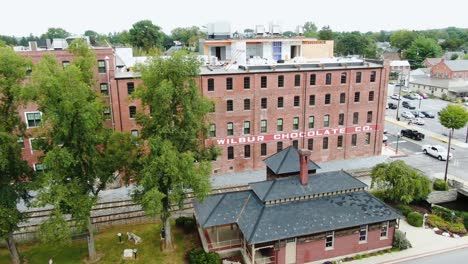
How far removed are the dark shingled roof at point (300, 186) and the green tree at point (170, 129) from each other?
4.61m

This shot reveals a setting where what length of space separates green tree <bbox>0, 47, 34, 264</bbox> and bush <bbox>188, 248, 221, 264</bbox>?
11929 mm

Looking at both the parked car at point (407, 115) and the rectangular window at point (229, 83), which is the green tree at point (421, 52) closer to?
the parked car at point (407, 115)

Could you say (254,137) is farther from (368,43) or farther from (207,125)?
(368,43)

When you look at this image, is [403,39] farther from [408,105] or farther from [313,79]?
[313,79]

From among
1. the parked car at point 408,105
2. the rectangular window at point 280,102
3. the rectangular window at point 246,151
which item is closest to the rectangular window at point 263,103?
the rectangular window at point 280,102

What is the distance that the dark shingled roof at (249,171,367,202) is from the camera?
27.7 metres

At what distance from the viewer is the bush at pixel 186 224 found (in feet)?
103

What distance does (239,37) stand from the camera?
2141 inches

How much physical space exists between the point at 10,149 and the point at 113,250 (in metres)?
10.7

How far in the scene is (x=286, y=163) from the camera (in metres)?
31.4

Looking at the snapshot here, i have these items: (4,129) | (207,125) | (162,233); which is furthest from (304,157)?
(4,129)

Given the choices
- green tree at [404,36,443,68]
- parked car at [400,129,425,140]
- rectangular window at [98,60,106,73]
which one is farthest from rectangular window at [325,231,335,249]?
green tree at [404,36,443,68]

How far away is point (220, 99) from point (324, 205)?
17079 mm

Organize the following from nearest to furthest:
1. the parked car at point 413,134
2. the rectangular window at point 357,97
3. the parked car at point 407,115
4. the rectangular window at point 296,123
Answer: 1. the rectangular window at point 296,123
2. the rectangular window at point 357,97
3. the parked car at point 413,134
4. the parked car at point 407,115
